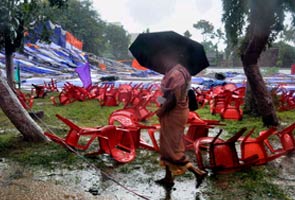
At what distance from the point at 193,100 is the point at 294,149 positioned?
215 cm

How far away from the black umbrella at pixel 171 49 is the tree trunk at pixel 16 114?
2.80 meters

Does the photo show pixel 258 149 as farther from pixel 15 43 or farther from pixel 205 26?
pixel 205 26

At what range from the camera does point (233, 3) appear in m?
8.57

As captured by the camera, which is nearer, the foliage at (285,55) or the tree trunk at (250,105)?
the tree trunk at (250,105)

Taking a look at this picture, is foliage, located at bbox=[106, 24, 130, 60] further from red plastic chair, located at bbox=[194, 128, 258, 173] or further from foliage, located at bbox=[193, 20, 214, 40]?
red plastic chair, located at bbox=[194, 128, 258, 173]

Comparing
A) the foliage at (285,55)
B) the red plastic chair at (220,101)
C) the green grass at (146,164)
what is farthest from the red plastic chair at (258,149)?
the foliage at (285,55)

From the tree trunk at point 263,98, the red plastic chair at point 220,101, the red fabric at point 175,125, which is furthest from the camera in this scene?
the red plastic chair at point 220,101

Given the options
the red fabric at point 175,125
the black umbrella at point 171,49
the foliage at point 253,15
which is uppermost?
the foliage at point 253,15

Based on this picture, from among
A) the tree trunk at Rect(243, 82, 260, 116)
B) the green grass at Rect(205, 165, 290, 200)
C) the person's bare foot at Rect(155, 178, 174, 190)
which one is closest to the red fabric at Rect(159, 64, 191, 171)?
the person's bare foot at Rect(155, 178, 174, 190)

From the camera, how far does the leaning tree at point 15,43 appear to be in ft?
18.2

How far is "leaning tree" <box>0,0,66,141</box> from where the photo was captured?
5547mm

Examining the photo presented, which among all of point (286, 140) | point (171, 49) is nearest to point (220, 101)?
point (286, 140)

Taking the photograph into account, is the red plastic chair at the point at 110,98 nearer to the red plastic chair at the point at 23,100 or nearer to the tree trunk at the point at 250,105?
the red plastic chair at the point at 23,100

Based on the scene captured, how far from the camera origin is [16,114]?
5.55m
